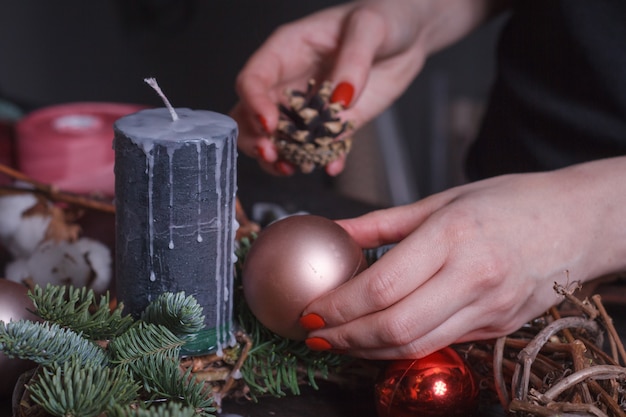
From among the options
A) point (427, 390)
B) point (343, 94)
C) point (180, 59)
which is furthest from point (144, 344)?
point (180, 59)

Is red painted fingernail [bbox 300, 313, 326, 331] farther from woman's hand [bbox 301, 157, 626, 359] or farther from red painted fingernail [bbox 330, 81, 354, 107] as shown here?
red painted fingernail [bbox 330, 81, 354, 107]

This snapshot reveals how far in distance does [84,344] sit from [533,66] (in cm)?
75

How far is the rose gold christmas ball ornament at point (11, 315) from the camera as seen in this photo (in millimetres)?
521

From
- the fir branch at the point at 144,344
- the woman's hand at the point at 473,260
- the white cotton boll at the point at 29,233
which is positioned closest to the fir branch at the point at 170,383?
the fir branch at the point at 144,344

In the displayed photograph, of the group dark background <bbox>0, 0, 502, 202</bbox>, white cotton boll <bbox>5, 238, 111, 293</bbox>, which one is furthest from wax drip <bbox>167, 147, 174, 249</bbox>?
dark background <bbox>0, 0, 502, 202</bbox>

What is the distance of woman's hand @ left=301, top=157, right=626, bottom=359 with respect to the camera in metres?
0.51

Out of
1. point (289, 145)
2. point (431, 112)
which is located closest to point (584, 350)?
point (289, 145)

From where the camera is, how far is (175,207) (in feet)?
1.62

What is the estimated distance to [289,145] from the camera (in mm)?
795

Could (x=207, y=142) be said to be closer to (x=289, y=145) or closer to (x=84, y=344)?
(x=84, y=344)

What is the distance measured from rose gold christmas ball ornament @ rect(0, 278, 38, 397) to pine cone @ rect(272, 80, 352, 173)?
34 centimetres

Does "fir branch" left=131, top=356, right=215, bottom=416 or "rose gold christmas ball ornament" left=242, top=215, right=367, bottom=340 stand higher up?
"rose gold christmas ball ornament" left=242, top=215, right=367, bottom=340

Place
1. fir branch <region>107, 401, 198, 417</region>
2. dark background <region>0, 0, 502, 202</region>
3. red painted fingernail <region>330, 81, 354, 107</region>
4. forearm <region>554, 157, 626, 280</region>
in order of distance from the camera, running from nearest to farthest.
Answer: fir branch <region>107, 401, 198, 417</region>, forearm <region>554, 157, 626, 280</region>, red painted fingernail <region>330, 81, 354, 107</region>, dark background <region>0, 0, 502, 202</region>

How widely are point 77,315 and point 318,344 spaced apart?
0.55 ft
